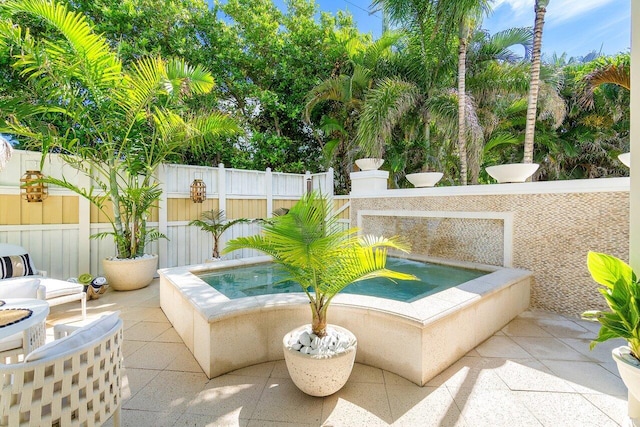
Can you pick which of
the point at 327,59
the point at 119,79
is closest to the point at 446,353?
the point at 119,79

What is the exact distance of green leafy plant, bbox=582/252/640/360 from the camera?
1466 mm

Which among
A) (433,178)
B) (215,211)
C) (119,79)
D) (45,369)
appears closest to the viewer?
(45,369)

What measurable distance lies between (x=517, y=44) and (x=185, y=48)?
8.13 meters

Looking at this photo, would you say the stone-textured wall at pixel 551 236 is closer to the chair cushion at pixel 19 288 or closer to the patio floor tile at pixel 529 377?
the patio floor tile at pixel 529 377

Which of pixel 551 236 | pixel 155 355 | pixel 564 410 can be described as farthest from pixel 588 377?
pixel 155 355

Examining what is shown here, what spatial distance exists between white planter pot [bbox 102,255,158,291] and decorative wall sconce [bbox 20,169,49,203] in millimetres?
1361

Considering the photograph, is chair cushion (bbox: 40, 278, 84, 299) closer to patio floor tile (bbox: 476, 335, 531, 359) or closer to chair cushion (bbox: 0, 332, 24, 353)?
chair cushion (bbox: 0, 332, 24, 353)

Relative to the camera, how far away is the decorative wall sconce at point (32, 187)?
14.8 ft

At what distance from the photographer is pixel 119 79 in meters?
4.32

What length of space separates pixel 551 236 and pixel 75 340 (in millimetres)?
5039

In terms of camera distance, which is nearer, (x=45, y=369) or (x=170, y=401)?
(x=45, y=369)

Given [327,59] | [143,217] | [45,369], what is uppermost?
[327,59]

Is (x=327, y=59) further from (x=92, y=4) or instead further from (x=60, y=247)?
(x=60, y=247)

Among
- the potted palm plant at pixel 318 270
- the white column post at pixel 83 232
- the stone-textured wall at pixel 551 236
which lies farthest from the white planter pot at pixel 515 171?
the white column post at pixel 83 232
